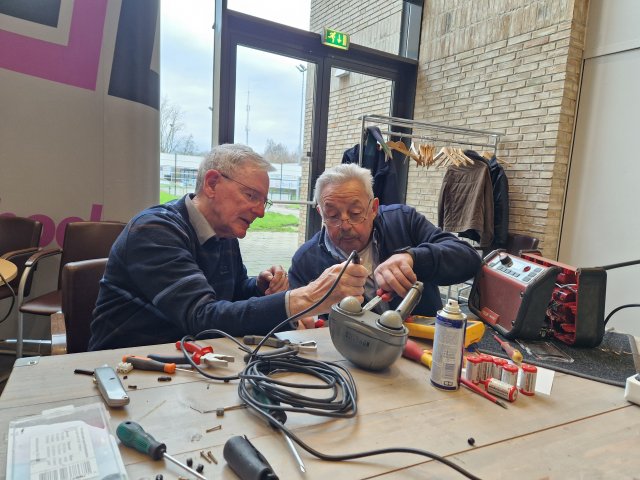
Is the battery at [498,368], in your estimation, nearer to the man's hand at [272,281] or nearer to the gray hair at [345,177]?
the man's hand at [272,281]

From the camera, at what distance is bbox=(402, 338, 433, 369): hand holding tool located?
99 centimetres

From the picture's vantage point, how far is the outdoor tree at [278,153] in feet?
14.0

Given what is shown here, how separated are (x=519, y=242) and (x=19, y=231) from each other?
150 inches

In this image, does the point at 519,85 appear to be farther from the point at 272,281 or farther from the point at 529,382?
the point at 529,382

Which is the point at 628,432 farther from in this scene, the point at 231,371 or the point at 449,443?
the point at 231,371

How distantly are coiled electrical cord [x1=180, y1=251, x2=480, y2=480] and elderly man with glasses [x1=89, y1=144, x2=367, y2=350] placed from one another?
8cm

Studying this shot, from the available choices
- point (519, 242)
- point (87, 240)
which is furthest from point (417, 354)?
point (519, 242)

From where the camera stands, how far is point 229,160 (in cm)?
137

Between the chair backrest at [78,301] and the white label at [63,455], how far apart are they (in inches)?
31.3

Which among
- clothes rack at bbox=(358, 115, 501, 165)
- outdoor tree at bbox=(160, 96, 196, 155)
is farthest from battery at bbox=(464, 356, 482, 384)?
outdoor tree at bbox=(160, 96, 196, 155)

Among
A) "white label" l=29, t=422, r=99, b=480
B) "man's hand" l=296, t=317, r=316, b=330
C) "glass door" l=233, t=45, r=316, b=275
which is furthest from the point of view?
"glass door" l=233, t=45, r=316, b=275

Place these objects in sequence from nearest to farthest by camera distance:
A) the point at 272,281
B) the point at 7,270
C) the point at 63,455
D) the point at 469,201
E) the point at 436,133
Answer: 1. the point at 63,455
2. the point at 272,281
3. the point at 7,270
4. the point at 469,201
5. the point at 436,133

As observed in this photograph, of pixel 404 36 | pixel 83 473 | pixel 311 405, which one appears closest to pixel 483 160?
pixel 404 36

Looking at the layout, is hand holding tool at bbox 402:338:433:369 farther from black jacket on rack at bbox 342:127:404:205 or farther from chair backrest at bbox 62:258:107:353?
black jacket on rack at bbox 342:127:404:205
